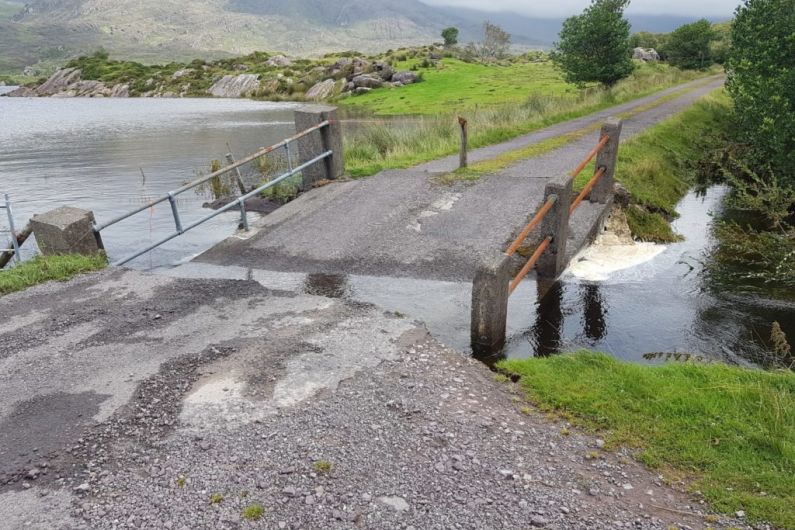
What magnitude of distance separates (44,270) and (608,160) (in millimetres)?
10371

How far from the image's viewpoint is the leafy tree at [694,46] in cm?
6281

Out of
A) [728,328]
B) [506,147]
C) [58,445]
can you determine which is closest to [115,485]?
[58,445]

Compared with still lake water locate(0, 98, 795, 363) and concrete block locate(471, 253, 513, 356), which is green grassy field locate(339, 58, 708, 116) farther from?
concrete block locate(471, 253, 513, 356)

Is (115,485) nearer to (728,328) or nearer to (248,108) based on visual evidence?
(728,328)

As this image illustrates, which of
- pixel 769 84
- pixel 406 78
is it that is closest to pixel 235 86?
pixel 406 78

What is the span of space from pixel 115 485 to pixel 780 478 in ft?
16.4

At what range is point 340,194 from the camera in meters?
12.8

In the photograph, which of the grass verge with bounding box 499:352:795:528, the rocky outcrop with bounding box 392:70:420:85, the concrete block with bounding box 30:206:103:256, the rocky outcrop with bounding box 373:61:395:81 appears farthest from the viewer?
the rocky outcrop with bounding box 373:61:395:81

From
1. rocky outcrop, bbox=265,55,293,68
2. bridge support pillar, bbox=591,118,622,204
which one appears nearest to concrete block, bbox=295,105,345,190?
bridge support pillar, bbox=591,118,622,204

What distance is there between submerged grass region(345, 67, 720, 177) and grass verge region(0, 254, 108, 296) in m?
7.17

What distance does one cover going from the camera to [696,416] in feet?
16.3

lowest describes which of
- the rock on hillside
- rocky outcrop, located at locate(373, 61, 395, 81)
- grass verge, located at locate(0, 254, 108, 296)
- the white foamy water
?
the white foamy water

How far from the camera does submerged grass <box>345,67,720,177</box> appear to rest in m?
17.0

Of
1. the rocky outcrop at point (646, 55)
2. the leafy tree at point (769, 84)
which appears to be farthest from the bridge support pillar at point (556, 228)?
the rocky outcrop at point (646, 55)
